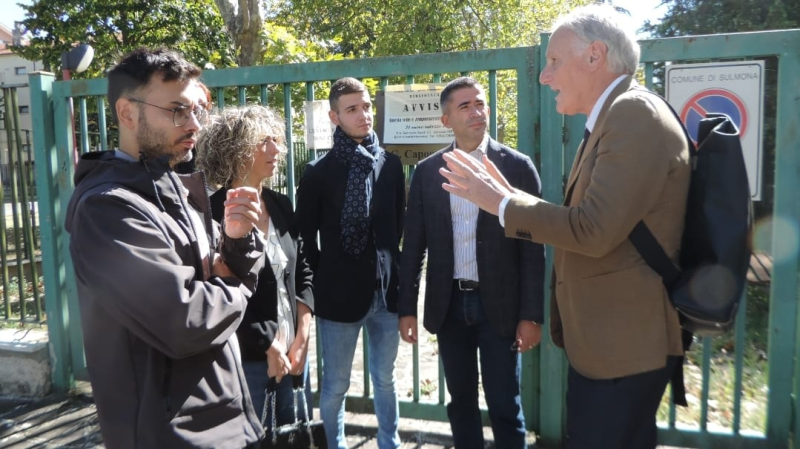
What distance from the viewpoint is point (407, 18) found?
15.4m

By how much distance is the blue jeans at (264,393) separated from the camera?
2678mm

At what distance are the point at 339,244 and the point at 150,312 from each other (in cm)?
155

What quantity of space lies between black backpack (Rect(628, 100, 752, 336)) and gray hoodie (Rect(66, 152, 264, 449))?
1.36 metres

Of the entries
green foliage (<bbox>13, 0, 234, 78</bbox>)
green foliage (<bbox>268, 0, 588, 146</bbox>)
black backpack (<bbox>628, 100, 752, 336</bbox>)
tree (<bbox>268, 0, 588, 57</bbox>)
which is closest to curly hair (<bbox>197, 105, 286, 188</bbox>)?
black backpack (<bbox>628, 100, 752, 336</bbox>)

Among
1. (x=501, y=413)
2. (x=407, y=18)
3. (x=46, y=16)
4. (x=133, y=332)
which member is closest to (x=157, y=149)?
(x=133, y=332)

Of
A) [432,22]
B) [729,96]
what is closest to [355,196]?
[729,96]

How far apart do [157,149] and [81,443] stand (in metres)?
2.82

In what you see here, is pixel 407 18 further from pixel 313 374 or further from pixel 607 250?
pixel 607 250

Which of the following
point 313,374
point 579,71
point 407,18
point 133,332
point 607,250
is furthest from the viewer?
point 407,18

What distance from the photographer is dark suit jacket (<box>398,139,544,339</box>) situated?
2873 millimetres

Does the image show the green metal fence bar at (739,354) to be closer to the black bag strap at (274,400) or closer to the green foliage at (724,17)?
the black bag strap at (274,400)

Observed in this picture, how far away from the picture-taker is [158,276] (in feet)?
5.34

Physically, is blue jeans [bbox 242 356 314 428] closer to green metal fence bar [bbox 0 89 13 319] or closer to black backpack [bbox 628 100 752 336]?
black backpack [bbox 628 100 752 336]

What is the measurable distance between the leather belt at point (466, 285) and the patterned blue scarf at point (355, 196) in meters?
0.53
